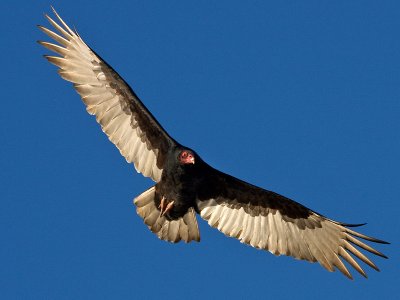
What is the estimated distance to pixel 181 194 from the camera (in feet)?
36.2

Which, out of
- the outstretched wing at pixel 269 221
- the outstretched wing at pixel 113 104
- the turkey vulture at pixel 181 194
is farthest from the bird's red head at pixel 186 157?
the outstretched wing at pixel 269 221

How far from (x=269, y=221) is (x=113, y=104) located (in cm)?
240

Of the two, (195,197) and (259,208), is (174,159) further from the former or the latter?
(259,208)

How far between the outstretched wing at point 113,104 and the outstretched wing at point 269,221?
31.3 inches

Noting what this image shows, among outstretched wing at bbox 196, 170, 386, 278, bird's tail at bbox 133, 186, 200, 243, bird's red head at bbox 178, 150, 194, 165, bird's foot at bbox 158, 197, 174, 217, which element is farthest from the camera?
outstretched wing at bbox 196, 170, 386, 278

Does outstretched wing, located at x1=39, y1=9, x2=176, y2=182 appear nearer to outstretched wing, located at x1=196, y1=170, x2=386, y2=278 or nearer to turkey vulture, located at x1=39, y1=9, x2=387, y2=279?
turkey vulture, located at x1=39, y1=9, x2=387, y2=279

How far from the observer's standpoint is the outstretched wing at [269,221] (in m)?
11.6

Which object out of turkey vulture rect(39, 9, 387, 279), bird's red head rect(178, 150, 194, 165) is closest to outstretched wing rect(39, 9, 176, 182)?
turkey vulture rect(39, 9, 387, 279)

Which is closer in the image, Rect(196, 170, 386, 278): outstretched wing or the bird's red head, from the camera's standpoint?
the bird's red head

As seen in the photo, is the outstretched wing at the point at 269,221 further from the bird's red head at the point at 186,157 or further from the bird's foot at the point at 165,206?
the bird's red head at the point at 186,157

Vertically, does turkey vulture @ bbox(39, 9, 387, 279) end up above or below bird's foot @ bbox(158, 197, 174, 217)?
above

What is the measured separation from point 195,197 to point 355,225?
6.25 ft

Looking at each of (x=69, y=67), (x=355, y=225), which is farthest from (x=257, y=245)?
(x=69, y=67)

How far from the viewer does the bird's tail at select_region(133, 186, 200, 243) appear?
11.3 metres
